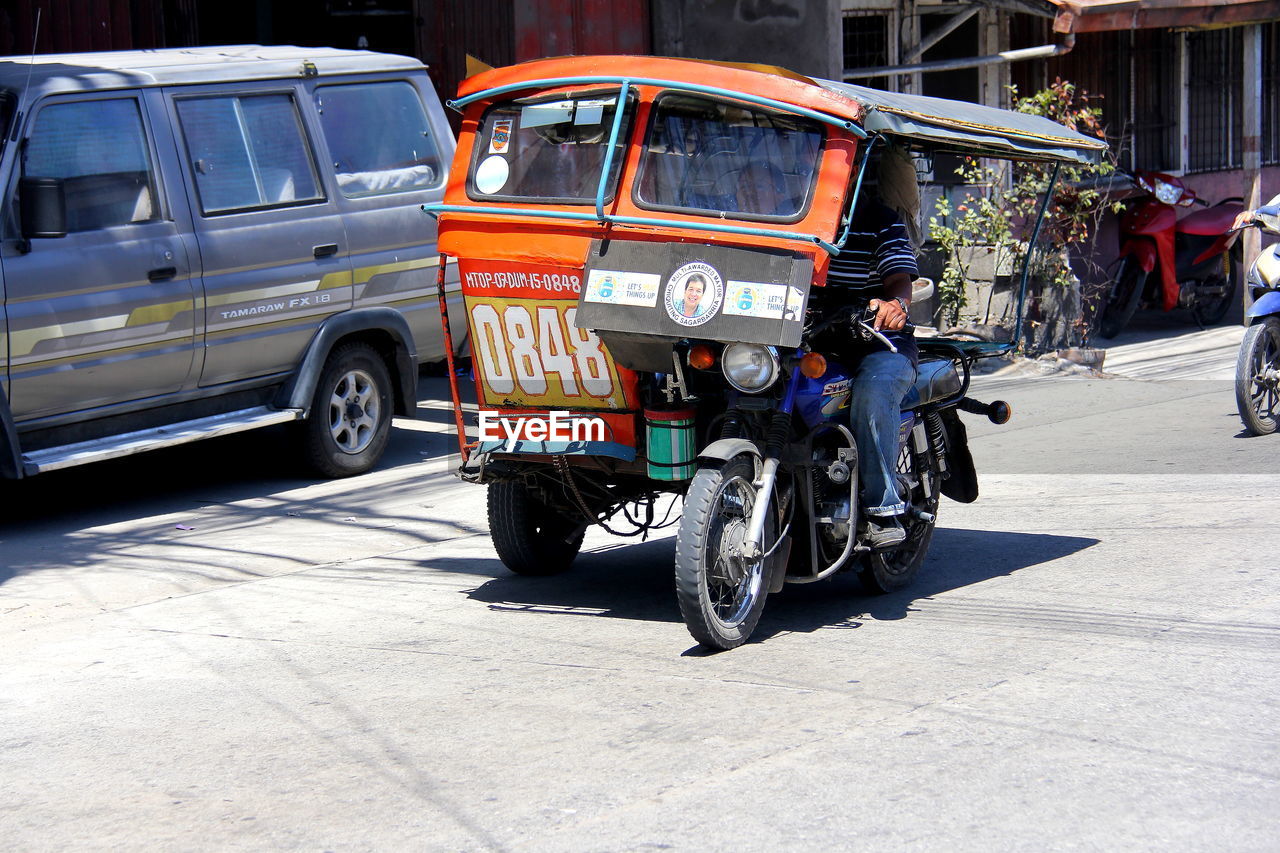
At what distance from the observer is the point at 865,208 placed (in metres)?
6.14

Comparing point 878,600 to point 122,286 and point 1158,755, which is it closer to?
point 1158,755

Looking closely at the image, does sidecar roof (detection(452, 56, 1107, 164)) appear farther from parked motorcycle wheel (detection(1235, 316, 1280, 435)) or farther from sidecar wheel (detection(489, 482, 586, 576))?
parked motorcycle wheel (detection(1235, 316, 1280, 435))

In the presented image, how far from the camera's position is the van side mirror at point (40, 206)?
7.61 meters

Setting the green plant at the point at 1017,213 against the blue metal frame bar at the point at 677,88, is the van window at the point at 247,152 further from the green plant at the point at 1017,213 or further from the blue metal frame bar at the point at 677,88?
the green plant at the point at 1017,213

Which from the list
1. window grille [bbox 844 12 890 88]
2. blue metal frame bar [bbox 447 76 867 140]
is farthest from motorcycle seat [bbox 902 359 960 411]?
window grille [bbox 844 12 890 88]

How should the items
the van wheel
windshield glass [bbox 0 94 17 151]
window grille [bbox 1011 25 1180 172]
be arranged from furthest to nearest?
window grille [bbox 1011 25 1180 172] < the van wheel < windshield glass [bbox 0 94 17 151]

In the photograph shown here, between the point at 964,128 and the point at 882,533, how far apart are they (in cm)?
166

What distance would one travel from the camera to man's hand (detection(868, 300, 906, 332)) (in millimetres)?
5762

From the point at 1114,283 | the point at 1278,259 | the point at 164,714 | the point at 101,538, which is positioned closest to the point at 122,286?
the point at 101,538

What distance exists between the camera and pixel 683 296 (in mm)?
5379

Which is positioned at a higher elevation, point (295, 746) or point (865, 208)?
point (865, 208)

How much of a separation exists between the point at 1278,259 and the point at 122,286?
7403 millimetres

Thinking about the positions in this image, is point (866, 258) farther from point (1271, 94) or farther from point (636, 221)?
point (1271, 94)

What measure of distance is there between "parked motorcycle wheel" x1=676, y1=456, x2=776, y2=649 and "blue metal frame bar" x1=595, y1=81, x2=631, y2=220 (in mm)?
1079
